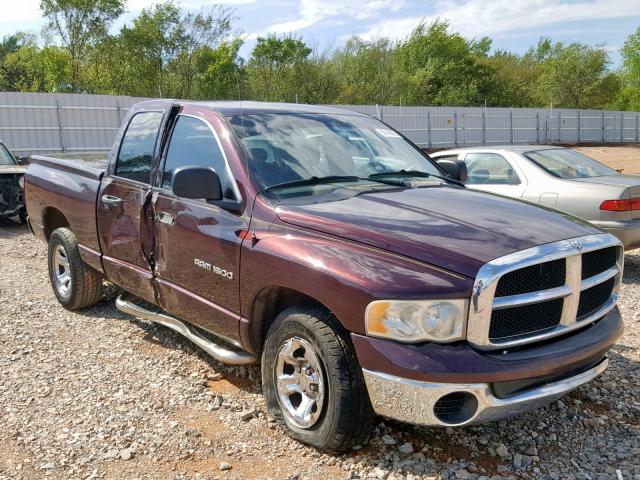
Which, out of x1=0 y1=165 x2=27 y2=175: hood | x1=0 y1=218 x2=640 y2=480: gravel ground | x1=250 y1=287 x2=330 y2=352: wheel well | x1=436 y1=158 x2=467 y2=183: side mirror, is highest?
x1=436 y1=158 x2=467 y2=183: side mirror

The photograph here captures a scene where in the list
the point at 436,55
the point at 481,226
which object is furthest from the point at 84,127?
the point at 436,55

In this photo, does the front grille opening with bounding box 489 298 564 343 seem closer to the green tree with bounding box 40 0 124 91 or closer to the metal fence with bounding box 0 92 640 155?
the metal fence with bounding box 0 92 640 155

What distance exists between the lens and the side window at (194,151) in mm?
3797

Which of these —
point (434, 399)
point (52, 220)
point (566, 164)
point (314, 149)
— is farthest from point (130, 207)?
point (566, 164)

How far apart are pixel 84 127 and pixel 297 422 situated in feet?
68.9

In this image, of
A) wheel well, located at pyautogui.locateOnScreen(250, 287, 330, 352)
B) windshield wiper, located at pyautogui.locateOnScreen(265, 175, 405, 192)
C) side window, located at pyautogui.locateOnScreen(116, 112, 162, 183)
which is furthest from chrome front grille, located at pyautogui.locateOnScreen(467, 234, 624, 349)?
side window, located at pyautogui.locateOnScreen(116, 112, 162, 183)

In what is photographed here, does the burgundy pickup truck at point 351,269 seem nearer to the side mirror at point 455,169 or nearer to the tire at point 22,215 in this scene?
the side mirror at point 455,169

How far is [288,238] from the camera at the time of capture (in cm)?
322

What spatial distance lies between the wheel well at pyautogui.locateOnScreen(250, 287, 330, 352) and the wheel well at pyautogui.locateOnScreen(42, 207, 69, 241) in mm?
3242

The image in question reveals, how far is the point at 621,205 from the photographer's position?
6.70 metres

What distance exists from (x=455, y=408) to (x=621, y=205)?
4902 mm

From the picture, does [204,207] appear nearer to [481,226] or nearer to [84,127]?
[481,226]

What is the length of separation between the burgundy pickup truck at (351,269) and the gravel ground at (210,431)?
260mm

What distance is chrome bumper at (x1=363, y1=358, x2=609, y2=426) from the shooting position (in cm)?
269
